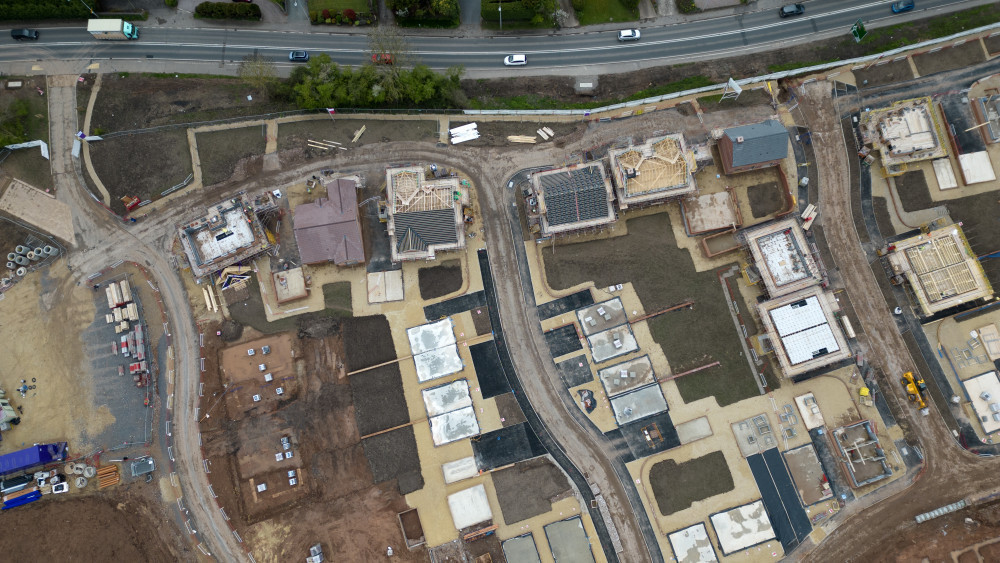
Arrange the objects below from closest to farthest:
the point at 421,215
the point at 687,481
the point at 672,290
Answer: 1. the point at 687,481
2. the point at 421,215
3. the point at 672,290

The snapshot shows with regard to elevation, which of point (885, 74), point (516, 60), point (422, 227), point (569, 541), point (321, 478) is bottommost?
point (569, 541)

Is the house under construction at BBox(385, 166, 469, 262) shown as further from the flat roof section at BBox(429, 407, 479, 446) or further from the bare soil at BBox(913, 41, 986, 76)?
the bare soil at BBox(913, 41, 986, 76)

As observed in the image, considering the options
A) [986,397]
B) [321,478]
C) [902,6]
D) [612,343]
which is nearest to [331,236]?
[321,478]

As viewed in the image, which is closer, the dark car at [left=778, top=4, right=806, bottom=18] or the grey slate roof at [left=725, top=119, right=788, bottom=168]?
the grey slate roof at [left=725, top=119, right=788, bottom=168]

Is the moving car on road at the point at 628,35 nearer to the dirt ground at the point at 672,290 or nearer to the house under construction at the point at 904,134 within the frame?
the dirt ground at the point at 672,290

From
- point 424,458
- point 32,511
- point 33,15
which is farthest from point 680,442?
point 33,15

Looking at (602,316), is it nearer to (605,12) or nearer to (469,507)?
(469,507)

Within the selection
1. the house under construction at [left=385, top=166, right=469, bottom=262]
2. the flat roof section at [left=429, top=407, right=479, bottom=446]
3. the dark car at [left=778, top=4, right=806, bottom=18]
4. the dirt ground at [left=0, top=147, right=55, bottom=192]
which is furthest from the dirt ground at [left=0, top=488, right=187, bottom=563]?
the dark car at [left=778, top=4, right=806, bottom=18]
